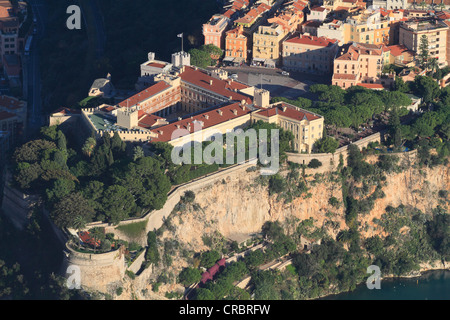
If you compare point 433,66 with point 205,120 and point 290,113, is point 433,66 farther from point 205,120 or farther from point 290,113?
point 205,120

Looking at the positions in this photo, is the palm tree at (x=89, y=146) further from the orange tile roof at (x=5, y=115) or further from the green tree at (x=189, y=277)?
the orange tile roof at (x=5, y=115)

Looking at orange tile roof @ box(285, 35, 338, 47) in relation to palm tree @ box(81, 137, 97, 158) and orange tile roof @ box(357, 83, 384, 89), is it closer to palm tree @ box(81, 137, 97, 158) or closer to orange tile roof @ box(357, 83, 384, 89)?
orange tile roof @ box(357, 83, 384, 89)

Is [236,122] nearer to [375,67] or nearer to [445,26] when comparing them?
[375,67]

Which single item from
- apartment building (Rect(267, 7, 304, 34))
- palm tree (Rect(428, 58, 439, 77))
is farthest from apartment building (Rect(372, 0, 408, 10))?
palm tree (Rect(428, 58, 439, 77))

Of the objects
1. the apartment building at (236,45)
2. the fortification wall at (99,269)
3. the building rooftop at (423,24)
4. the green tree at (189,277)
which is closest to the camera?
the fortification wall at (99,269)

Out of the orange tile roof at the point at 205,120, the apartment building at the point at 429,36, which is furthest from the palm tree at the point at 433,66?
the orange tile roof at the point at 205,120

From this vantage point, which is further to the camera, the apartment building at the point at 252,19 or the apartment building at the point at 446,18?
the apartment building at the point at 252,19
